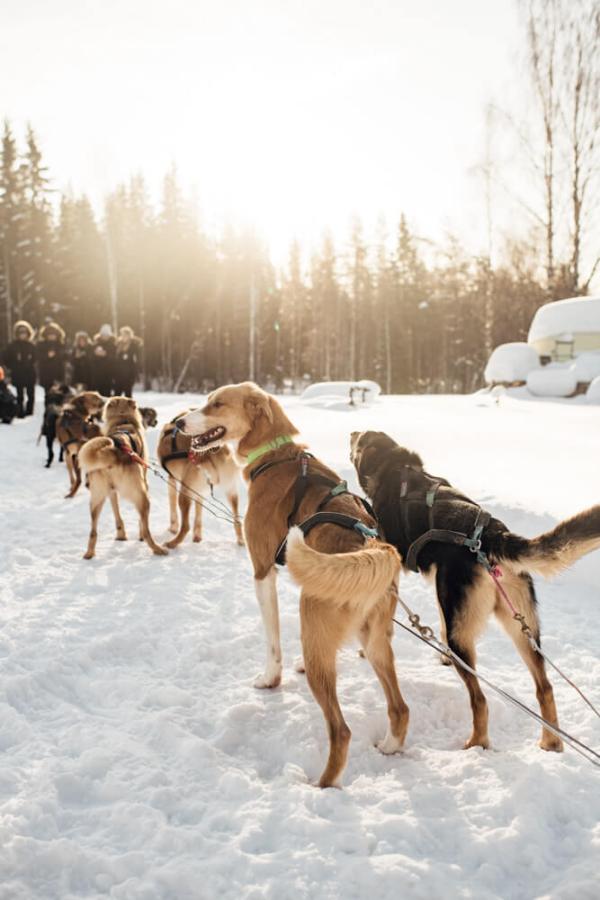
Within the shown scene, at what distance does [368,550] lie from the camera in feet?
7.48

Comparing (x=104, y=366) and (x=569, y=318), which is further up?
(x=569, y=318)

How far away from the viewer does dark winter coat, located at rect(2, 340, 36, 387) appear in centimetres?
1361

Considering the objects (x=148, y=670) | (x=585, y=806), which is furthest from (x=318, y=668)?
(x=148, y=670)

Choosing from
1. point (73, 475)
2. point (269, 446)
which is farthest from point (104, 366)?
point (269, 446)

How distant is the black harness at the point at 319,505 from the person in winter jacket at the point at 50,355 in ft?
39.7

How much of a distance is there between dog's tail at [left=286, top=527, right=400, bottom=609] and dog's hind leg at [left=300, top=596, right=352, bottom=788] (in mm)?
141

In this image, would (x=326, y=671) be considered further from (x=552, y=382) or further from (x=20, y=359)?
(x=552, y=382)

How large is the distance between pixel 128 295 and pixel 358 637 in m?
34.6

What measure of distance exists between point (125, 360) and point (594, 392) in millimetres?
12235

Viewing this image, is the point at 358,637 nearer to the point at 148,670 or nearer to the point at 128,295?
the point at 148,670

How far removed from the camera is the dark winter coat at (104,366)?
533 inches

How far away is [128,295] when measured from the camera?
33.8m

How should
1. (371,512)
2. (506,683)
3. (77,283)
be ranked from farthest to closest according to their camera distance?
(77,283)
(506,683)
(371,512)

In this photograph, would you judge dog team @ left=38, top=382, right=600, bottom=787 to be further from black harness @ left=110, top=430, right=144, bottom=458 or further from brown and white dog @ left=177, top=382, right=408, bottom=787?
black harness @ left=110, top=430, right=144, bottom=458
